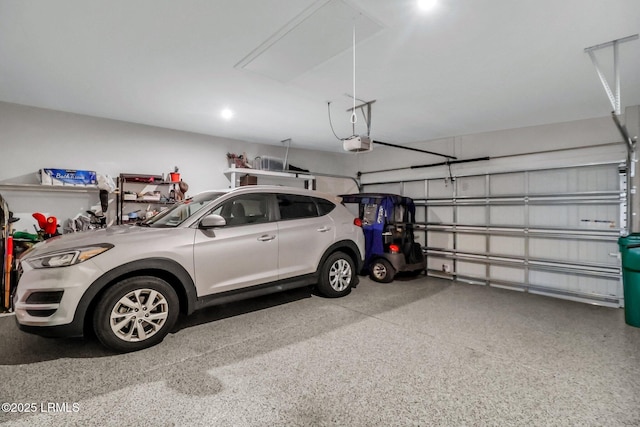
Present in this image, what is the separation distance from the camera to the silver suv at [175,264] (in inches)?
95.0

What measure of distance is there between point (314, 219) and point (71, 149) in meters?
4.07

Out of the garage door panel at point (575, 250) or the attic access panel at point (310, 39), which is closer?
the attic access panel at point (310, 39)

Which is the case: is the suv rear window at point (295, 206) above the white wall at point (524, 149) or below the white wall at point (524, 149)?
below

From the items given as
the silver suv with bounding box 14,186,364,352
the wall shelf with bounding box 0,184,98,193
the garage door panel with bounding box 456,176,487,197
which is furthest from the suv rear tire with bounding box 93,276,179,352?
the garage door panel with bounding box 456,176,487,197

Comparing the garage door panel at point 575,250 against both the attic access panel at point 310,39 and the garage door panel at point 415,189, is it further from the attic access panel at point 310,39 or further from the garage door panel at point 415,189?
the attic access panel at point 310,39

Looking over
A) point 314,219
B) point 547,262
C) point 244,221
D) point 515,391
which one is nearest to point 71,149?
point 244,221

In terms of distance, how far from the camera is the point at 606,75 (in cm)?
322

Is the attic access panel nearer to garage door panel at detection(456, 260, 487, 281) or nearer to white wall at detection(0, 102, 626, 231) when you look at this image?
white wall at detection(0, 102, 626, 231)

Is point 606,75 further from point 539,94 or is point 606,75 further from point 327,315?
point 327,315

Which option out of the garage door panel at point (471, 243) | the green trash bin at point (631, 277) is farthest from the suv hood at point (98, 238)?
the garage door panel at point (471, 243)

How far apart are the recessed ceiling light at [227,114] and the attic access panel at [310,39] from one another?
148cm

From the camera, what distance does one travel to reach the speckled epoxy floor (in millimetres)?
1847

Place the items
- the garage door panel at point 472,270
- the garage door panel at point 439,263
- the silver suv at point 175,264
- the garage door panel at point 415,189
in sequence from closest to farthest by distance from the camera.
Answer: the silver suv at point 175,264
the garage door panel at point 472,270
the garage door panel at point 439,263
the garage door panel at point 415,189

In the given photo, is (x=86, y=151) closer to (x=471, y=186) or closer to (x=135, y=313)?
(x=135, y=313)
